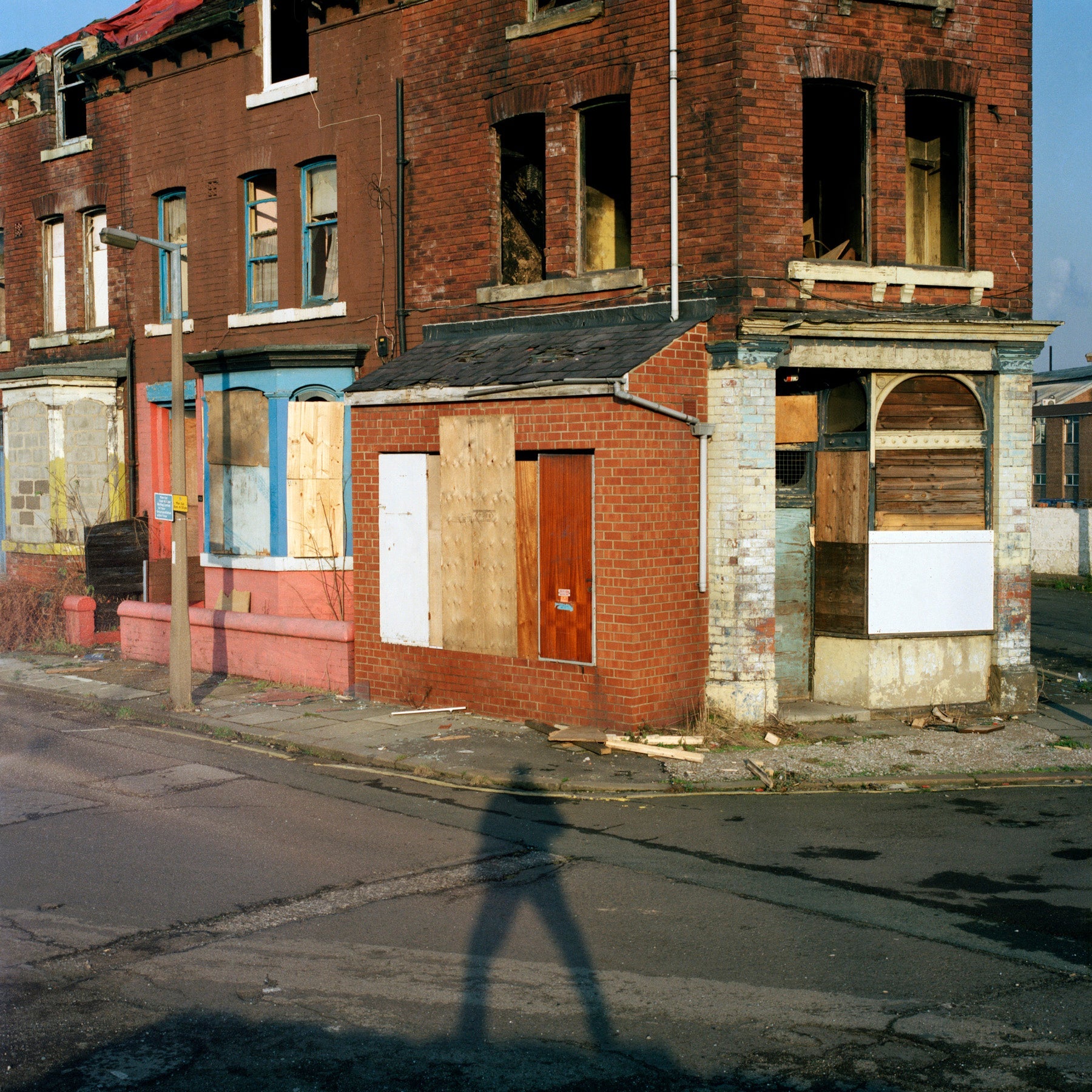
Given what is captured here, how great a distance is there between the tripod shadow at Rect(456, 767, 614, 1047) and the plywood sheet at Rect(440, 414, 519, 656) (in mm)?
4317

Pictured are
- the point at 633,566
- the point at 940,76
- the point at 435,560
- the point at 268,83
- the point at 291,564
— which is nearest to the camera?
the point at 633,566

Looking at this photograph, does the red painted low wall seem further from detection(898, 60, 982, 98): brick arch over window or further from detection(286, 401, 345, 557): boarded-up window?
detection(898, 60, 982, 98): brick arch over window

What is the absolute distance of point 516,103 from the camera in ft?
48.7

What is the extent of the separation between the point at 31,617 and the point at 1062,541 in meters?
26.9

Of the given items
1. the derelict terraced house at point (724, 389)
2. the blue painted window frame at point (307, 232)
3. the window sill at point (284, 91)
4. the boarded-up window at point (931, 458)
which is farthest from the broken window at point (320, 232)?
the boarded-up window at point (931, 458)

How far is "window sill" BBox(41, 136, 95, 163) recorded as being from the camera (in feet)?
70.9

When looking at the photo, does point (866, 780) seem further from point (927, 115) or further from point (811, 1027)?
point (927, 115)

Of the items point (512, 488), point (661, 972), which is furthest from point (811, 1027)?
point (512, 488)

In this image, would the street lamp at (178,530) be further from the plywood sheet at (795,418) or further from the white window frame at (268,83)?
the plywood sheet at (795,418)

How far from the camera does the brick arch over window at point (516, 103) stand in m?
14.6

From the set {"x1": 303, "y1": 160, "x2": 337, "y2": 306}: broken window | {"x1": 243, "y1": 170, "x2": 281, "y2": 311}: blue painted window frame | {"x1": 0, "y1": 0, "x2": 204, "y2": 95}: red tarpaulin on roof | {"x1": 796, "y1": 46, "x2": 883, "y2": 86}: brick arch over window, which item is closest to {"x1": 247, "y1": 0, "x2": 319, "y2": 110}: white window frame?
{"x1": 243, "y1": 170, "x2": 281, "y2": 311}: blue painted window frame

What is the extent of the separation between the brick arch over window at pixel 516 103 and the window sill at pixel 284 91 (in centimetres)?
390

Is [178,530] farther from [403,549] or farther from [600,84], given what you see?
[600,84]

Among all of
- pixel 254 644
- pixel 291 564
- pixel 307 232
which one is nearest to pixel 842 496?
pixel 291 564
